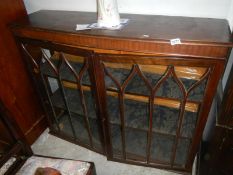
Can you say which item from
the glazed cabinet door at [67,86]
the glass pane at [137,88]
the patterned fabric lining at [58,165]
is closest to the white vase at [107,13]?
the glazed cabinet door at [67,86]

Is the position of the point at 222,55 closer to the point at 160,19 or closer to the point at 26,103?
the point at 160,19

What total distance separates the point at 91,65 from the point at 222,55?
1.91 ft

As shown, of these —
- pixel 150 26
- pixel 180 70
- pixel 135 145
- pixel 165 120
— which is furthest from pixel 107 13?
pixel 135 145

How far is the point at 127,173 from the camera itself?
1454 mm

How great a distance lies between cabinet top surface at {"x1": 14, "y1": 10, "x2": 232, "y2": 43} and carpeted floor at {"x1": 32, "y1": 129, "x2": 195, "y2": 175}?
3.16 feet

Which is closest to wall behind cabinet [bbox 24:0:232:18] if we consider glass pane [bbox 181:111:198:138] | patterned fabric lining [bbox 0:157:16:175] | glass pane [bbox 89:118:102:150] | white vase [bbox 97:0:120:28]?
white vase [bbox 97:0:120:28]

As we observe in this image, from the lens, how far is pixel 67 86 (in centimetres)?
160

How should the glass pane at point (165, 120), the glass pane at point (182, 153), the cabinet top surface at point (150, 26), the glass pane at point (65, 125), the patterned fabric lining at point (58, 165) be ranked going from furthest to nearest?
the glass pane at point (65, 125)
the glass pane at point (182, 153)
the glass pane at point (165, 120)
the patterned fabric lining at point (58, 165)
the cabinet top surface at point (150, 26)

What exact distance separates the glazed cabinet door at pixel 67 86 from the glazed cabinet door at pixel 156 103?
124 millimetres

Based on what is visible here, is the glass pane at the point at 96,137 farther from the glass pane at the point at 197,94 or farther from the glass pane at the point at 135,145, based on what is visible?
the glass pane at the point at 197,94

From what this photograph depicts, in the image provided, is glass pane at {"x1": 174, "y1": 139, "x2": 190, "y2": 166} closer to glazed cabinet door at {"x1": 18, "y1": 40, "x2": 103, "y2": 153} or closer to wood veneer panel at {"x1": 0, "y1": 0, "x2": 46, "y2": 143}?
glazed cabinet door at {"x1": 18, "y1": 40, "x2": 103, "y2": 153}

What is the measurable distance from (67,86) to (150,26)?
85cm

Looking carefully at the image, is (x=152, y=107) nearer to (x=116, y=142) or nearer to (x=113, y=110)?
(x=113, y=110)

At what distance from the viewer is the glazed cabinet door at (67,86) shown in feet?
3.66
